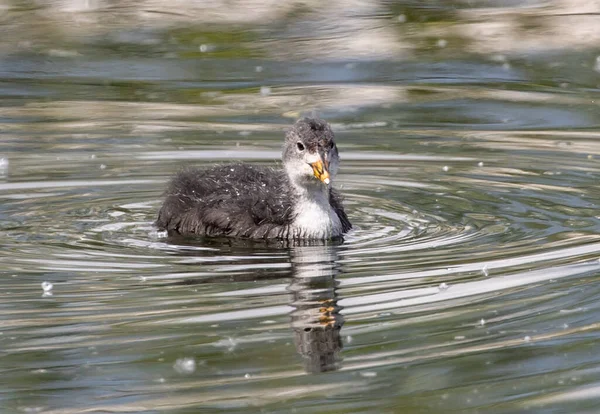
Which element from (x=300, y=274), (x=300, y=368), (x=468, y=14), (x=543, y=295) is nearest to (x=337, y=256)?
(x=300, y=274)

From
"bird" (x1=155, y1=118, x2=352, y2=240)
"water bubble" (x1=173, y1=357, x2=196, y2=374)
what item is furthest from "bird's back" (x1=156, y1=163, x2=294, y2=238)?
"water bubble" (x1=173, y1=357, x2=196, y2=374)

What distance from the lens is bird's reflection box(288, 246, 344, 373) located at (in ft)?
22.7

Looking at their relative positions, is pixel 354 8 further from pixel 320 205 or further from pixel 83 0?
pixel 320 205

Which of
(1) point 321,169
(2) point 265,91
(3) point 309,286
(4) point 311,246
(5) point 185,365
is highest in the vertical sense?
(5) point 185,365

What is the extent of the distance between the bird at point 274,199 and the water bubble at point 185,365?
3272 millimetres

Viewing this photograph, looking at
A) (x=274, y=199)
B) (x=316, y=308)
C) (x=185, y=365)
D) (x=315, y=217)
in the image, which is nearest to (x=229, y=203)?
(x=274, y=199)

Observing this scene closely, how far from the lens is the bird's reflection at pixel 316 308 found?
6914mm

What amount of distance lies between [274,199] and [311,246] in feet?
2.16

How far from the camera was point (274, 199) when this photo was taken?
1051cm

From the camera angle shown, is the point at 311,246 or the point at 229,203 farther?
the point at 229,203

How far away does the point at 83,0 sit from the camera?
20.1 m

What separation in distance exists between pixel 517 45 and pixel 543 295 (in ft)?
32.0

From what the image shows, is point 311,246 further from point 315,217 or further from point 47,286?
point 47,286

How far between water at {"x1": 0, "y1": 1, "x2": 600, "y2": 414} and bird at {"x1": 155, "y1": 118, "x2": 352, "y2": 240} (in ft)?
0.85
